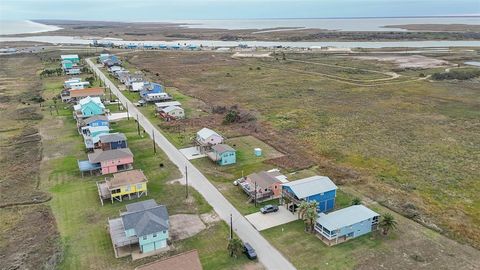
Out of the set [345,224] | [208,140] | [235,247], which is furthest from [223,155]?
[345,224]

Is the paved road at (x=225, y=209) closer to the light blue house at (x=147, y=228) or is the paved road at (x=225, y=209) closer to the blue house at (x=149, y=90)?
the light blue house at (x=147, y=228)

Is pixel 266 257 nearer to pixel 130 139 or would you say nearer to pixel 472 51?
pixel 130 139

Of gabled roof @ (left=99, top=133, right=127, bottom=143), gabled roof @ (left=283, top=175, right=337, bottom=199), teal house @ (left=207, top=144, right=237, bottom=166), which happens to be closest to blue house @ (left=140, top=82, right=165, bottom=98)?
gabled roof @ (left=99, top=133, right=127, bottom=143)

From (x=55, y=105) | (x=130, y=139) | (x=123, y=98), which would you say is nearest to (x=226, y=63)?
(x=123, y=98)

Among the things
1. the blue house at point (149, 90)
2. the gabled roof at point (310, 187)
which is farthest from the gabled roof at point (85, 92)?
the gabled roof at point (310, 187)

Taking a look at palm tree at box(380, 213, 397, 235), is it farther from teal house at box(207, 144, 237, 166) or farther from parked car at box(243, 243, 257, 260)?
teal house at box(207, 144, 237, 166)

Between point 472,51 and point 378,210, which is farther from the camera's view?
point 472,51

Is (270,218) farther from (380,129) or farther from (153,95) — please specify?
(153,95)
